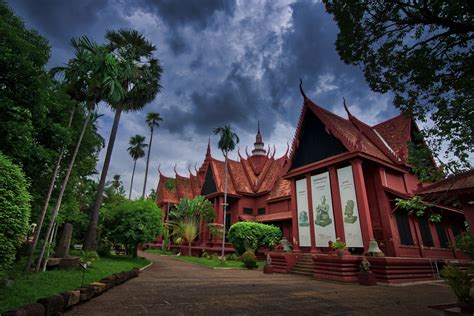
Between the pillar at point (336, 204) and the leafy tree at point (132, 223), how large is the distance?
1119 centimetres

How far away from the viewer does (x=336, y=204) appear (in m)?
13.5

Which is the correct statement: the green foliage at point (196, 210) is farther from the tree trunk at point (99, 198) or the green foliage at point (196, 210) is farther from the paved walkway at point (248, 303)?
the paved walkway at point (248, 303)

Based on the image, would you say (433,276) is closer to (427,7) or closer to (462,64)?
(462,64)

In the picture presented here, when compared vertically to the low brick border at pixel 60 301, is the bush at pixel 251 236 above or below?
above

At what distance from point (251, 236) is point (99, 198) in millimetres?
10504

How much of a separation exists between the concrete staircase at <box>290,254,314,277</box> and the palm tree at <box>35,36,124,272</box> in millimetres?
10736

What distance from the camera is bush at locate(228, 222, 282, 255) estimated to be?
1866 cm

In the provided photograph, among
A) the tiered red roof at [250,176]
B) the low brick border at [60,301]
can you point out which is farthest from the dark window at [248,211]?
the low brick border at [60,301]

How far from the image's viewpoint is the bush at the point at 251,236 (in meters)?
18.7

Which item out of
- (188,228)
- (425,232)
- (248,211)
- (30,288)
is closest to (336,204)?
(425,232)

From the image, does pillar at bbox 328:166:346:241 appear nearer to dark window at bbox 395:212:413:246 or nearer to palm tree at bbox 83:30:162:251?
dark window at bbox 395:212:413:246

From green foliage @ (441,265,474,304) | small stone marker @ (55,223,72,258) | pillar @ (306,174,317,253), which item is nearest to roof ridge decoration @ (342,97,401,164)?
pillar @ (306,174,317,253)

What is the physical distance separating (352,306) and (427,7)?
6.26m

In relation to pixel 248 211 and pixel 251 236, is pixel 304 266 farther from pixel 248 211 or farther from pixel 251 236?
A: pixel 248 211
